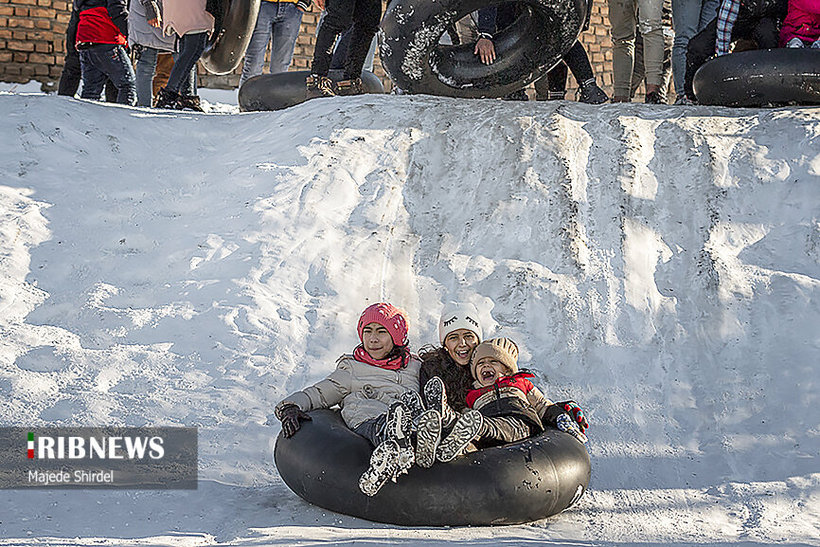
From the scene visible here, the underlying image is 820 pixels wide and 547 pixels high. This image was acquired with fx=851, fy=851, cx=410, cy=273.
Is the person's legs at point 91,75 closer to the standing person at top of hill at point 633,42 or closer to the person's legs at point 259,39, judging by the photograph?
the person's legs at point 259,39

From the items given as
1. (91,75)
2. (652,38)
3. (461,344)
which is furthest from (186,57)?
(461,344)

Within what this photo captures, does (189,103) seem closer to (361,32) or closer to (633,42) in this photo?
(361,32)

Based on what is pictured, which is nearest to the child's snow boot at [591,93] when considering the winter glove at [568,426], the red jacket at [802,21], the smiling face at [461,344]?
the red jacket at [802,21]

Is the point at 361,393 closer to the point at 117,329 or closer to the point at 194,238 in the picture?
the point at 117,329

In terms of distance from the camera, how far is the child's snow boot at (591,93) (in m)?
6.10

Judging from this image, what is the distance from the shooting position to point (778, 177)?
4855 millimetres

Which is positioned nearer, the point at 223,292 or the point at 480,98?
the point at 223,292

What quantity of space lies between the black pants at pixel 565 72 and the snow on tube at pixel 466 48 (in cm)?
28

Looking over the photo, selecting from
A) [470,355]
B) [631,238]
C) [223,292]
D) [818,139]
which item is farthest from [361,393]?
[818,139]

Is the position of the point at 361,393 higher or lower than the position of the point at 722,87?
lower

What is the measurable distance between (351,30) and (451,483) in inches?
157

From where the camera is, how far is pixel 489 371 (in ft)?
10.4

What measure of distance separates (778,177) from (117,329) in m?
3.67

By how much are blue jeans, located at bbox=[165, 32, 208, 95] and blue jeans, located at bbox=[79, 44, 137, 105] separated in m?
0.28
